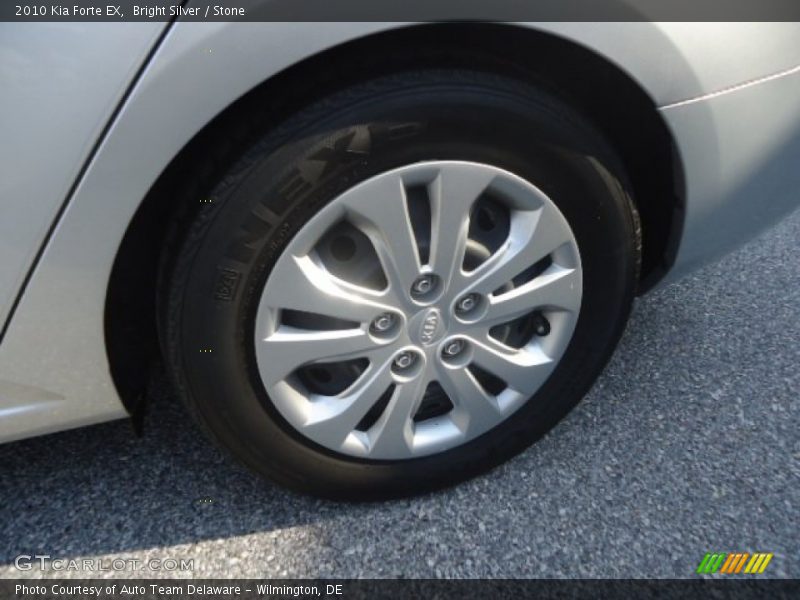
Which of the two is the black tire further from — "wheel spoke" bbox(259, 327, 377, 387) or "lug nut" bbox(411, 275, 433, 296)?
"lug nut" bbox(411, 275, 433, 296)

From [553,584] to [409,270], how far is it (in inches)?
26.5

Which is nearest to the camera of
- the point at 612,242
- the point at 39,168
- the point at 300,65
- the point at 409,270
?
the point at 39,168

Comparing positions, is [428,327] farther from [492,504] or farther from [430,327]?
[492,504]

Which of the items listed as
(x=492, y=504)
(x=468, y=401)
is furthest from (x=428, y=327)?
(x=492, y=504)

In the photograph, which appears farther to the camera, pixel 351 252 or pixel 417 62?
pixel 351 252

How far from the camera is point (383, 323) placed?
4.08 ft

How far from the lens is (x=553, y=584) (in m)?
1.32

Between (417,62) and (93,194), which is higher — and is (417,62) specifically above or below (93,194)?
above

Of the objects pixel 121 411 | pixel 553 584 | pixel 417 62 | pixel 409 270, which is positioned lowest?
pixel 553 584

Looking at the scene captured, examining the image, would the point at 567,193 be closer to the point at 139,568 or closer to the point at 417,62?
the point at 417,62

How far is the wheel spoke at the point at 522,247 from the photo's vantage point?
1227mm

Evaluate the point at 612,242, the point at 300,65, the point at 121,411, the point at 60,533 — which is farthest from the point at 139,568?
the point at 612,242

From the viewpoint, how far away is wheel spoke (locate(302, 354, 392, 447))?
1.28 metres

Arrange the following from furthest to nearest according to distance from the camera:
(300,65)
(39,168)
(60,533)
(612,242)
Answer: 1. (60,533)
2. (612,242)
3. (300,65)
4. (39,168)
